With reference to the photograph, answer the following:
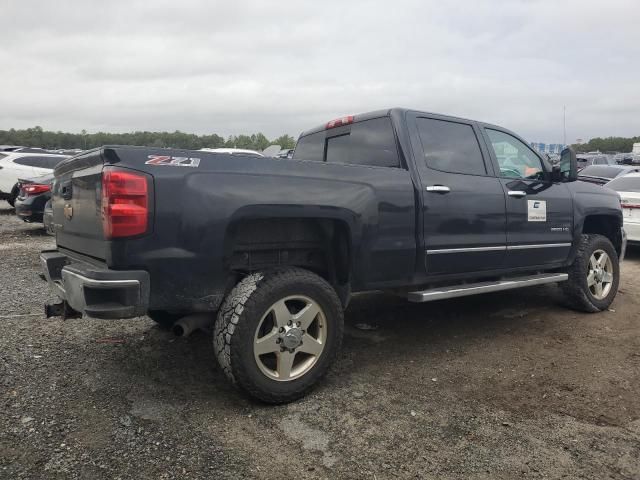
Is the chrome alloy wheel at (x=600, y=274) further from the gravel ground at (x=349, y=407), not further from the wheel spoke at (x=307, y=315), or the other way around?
the wheel spoke at (x=307, y=315)

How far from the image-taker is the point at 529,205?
4781 mm

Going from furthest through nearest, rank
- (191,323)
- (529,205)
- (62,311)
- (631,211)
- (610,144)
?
1. (610,144)
2. (631,211)
3. (529,205)
4. (62,311)
5. (191,323)

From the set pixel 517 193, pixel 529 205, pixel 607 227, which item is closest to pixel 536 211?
pixel 529 205

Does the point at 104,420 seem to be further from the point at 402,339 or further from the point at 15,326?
the point at 402,339

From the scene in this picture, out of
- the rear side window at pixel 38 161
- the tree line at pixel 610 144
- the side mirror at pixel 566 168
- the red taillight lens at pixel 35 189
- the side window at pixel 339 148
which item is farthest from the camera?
the tree line at pixel 610 144

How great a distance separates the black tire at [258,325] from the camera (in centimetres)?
302

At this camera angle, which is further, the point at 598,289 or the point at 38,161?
the point at 38,161

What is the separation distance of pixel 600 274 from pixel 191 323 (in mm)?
4447

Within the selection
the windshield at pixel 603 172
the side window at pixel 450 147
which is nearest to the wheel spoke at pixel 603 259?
the side window at pixel 450 147

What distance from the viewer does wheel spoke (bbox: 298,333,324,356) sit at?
10.7 feet

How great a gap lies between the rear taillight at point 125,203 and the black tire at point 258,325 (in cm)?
70

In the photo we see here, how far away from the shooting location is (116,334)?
447 centimetres

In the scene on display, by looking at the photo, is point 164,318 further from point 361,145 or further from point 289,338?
point 361,145

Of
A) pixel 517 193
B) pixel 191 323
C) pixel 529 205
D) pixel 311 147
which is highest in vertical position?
pixel 311 147
